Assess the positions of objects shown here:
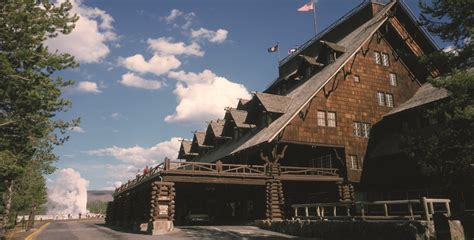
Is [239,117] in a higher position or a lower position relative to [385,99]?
lower

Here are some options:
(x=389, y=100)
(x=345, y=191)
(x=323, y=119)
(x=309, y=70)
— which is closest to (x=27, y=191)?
(x=309, y=70)

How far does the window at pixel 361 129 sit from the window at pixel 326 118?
1.85 meters

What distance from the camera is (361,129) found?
99.2ft

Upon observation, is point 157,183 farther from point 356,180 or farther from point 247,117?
point 356,180

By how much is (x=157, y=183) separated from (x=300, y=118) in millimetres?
11736

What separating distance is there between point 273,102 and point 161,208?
43.8 ft

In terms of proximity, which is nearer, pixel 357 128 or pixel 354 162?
pixel 354 162

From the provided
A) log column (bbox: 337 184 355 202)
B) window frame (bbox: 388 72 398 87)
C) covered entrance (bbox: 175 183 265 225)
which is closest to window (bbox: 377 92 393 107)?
window frame (bbox: 388 72 398 87)

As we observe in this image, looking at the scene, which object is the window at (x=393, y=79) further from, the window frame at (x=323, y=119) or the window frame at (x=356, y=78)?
the window frame at (x=323, y=119)

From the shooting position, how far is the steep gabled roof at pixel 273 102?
1186 inches

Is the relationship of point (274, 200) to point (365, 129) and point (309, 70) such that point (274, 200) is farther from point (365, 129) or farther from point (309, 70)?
point (309, 70)

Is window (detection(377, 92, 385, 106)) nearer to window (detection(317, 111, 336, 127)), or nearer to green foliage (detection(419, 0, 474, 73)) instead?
window (detection(317, 111, 336, 127))

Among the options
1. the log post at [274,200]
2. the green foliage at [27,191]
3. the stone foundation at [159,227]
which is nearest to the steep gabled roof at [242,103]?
the log post at [274,200]

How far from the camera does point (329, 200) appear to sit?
97.7ft
